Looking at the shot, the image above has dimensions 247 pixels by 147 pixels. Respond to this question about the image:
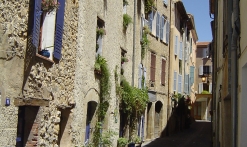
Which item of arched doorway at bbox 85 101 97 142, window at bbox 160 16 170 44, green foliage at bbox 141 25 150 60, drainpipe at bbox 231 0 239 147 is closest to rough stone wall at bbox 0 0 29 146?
drainpipe at bbox 231 0 239 147

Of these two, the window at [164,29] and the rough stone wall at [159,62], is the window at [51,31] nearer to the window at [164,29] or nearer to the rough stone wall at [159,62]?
the rough stone wall at [159,62]

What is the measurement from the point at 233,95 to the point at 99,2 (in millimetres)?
6437

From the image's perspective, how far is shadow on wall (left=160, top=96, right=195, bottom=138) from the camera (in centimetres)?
2456

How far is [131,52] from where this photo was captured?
17.1m

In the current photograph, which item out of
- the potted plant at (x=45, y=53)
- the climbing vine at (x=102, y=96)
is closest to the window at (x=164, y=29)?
the climbing vine at (x=102, y=96)

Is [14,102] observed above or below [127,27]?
below

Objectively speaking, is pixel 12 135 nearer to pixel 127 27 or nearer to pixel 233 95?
pixel 233 95

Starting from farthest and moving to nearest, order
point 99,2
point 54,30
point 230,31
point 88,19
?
1. point 99,2
2. point 88,19
3. point 54,30
4. point 230,31

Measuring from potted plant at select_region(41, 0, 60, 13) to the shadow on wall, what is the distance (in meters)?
15.7

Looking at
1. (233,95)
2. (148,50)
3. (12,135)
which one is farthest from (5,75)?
(148,50)

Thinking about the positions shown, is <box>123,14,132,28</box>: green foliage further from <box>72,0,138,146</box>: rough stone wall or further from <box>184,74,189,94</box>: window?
<box>184,74,189,94</box>: window

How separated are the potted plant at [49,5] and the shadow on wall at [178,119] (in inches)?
619

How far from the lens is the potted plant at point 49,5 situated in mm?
8442

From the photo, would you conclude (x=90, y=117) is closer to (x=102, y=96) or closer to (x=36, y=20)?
(x=102, y=96)
